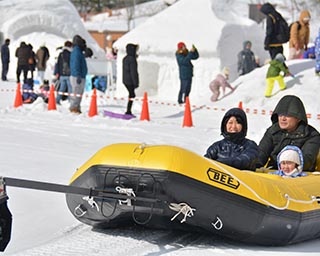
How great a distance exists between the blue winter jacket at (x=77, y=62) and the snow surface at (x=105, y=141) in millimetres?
899

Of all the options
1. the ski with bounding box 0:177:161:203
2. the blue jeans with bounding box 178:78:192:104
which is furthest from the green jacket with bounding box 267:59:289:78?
the ski with bounding box 0:177:161:203

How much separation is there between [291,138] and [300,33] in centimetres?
1222

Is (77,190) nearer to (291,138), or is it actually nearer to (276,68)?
(291,138)

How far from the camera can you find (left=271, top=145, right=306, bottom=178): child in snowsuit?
684 centimetres

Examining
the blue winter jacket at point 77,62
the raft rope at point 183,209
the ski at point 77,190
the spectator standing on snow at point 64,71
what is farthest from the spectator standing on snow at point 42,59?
the raft rope at point 183,209

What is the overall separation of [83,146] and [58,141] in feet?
1.82

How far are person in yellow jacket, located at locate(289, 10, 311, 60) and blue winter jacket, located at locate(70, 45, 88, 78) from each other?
5.94 meters

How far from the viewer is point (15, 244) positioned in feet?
19.4

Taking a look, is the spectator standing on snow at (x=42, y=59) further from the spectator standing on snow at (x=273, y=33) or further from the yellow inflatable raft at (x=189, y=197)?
the yellow inflatable raft at (x=189, y=197)

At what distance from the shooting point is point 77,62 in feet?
51.0

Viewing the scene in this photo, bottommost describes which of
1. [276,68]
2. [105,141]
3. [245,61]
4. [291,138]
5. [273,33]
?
[105,141]

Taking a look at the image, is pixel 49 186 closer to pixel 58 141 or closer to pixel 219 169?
pixel 219 169

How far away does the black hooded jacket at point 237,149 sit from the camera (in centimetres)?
683

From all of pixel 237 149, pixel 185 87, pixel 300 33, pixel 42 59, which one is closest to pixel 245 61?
pixel 300 33
